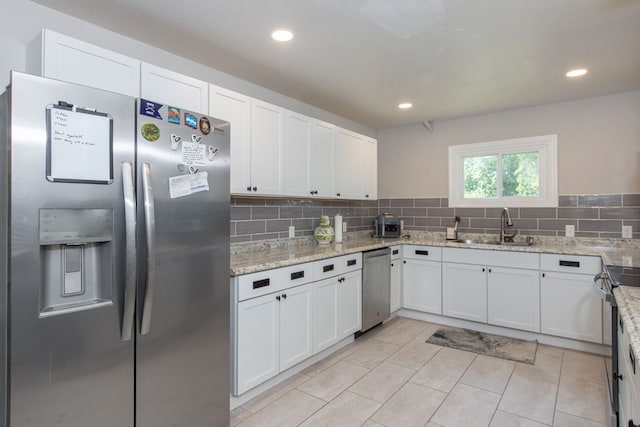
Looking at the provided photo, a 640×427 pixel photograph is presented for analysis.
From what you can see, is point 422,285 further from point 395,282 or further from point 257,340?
point 257,340

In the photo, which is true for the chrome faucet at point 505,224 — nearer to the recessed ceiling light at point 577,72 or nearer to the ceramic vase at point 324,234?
the recessed ceiling light at point 577,72

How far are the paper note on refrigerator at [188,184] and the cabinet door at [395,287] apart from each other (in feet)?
8.31

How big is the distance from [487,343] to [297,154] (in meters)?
2.47

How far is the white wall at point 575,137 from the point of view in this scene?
10.8ft

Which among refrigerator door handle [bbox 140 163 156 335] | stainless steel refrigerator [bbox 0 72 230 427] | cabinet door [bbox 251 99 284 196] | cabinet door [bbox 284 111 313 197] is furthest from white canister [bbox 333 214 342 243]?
refrigerator door handle [bbox 140 163 156 335]

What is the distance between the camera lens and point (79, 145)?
1.33 metres

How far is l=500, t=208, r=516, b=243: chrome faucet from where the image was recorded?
3.76 meters

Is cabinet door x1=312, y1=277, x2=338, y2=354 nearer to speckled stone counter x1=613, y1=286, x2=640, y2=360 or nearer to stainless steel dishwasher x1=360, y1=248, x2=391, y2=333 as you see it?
stainless steel dishwasher x1=360, y1=248, x2=391, y2=333

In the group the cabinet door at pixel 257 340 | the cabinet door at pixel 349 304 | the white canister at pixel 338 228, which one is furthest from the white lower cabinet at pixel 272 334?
the white canister at pixel 338 228

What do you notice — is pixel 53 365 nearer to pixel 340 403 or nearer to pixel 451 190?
pixel 340 403

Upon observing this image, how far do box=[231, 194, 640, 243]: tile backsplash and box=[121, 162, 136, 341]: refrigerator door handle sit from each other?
1.39 meters

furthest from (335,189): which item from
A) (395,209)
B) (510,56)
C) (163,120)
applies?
(163,120)

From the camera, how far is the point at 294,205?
137 inches

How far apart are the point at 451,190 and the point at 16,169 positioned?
13.2ft
